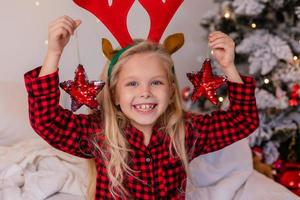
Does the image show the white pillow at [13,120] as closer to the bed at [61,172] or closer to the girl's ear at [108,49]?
the bed at [61,172]

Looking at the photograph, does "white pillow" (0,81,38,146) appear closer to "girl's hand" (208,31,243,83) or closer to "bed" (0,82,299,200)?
"bed" (0,82,299,200)

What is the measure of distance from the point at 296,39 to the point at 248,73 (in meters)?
0.28

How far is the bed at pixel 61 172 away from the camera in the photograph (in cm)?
146

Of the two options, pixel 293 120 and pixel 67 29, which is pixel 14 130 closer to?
pixel 67 29

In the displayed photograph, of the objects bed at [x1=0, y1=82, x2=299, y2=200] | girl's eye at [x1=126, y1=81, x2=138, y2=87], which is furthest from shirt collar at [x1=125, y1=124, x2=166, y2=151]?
bed at [x1=0, y1=82, x2=299, y2=200]

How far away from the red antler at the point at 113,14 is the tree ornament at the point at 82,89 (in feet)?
→ 0.52

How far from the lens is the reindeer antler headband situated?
1181 mm

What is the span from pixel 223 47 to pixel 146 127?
0.31 m

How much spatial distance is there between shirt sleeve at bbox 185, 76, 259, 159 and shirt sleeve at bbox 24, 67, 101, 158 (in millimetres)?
284

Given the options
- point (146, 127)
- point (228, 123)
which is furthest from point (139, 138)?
point (228, 123)

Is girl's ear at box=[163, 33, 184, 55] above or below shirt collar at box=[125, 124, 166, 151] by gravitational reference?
above

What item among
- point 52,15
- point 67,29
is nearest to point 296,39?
point 52,15

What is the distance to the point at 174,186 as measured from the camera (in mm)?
1227

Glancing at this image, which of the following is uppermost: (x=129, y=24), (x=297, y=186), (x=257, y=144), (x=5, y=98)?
(x=129, y=24)
